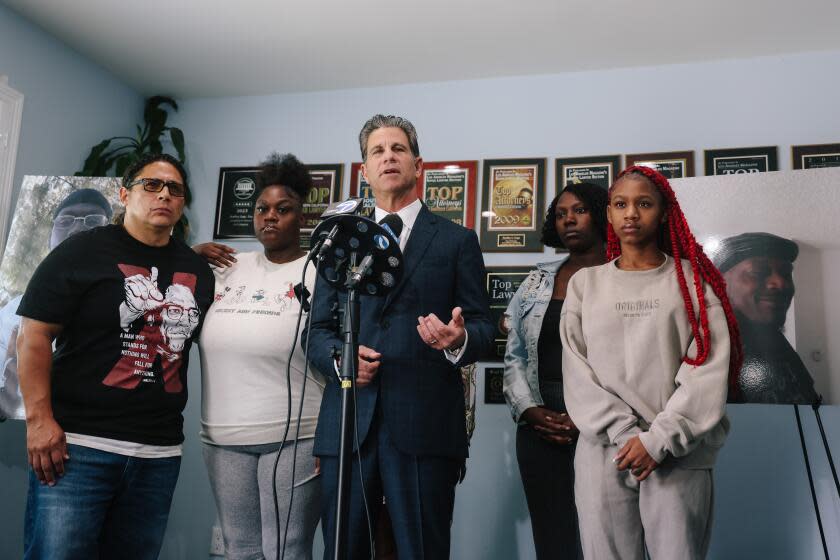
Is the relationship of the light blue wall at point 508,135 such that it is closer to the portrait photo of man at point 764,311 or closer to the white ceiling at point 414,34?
the white ceiling at point 414,34

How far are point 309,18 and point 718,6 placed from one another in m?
1.82

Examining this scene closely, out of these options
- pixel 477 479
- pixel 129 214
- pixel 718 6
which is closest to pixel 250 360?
pixel 129 214

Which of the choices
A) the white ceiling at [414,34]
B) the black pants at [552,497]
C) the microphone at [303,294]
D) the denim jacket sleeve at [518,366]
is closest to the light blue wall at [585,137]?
the white ceiling at [414,34]

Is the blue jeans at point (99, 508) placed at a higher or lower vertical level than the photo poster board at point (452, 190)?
lower

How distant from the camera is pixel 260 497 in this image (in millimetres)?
2029

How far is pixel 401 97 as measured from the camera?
12.3 ft

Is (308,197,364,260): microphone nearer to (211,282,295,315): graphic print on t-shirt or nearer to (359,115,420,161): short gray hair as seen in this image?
(359,115,420,161): short gray hair

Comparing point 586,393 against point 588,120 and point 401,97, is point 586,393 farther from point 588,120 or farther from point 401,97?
point 401,97

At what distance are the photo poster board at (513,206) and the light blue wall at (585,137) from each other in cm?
7

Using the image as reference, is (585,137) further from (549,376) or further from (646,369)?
(646,369)

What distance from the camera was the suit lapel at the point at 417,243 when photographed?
171 cm

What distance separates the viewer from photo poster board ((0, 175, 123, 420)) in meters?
2.78

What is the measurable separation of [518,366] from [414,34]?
1731 mm

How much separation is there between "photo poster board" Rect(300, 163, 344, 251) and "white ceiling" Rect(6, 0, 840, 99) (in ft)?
1.65
